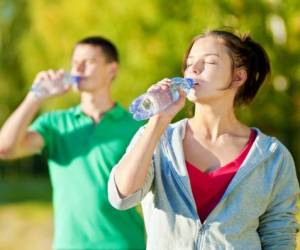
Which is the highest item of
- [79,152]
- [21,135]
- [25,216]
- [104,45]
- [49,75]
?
[104,45]

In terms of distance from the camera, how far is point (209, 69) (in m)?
2.70

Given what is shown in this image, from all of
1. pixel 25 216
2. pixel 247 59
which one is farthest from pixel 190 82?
pixel 25 216

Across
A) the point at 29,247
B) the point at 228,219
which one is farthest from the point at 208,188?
the point at 29,247

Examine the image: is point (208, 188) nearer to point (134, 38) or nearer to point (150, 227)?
point (150, 227)

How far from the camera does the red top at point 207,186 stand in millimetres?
2611

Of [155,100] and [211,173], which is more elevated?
[155,100]

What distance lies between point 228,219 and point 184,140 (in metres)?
0.32

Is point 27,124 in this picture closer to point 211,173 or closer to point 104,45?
point 104,45

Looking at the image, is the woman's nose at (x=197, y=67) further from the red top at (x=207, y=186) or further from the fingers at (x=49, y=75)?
the fingers at (x=49, y=75)

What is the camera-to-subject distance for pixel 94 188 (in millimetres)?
4227

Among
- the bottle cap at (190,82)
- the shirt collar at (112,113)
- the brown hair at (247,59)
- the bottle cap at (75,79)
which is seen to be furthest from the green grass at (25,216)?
the bottle cap at (190,82)

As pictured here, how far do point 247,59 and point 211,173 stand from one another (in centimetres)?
45

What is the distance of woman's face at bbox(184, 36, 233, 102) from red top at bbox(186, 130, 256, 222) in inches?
9.6

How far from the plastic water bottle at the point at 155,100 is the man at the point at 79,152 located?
1721 millimetres
